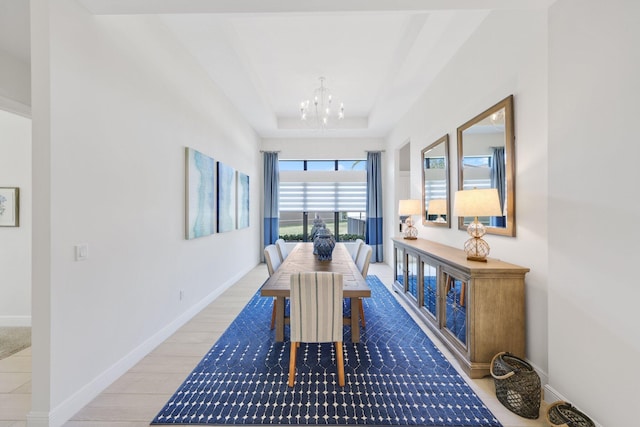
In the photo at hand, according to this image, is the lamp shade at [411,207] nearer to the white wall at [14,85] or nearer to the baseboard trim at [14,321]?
the white wall at [14,85]

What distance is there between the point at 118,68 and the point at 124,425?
2586mm

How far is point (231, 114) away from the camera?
14.6ft

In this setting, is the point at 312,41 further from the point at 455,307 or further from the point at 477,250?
the point at 455,307

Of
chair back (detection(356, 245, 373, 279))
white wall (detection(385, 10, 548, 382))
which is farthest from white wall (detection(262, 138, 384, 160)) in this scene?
chair back (detection(356, 245, 373, 279))

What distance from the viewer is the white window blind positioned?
6578 millimetres

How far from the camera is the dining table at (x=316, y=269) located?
6.60ft

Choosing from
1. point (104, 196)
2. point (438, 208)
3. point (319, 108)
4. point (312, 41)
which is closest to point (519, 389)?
point (438, 208)

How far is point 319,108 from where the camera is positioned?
201 inches

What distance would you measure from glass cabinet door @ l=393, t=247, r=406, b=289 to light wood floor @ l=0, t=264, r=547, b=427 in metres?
1.09

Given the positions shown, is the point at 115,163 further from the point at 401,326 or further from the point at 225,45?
the point at 401,326

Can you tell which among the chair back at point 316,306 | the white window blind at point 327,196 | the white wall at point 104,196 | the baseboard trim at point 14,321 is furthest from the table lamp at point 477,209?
the baseboard trim at point 14,321

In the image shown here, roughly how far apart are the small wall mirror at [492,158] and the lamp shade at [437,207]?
16.5 inches

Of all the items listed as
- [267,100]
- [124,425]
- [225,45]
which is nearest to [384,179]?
[267,100]

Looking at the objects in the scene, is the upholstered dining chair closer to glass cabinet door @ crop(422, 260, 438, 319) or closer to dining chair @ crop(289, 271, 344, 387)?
dining chair @ crop(289, 271, 344, 387)
